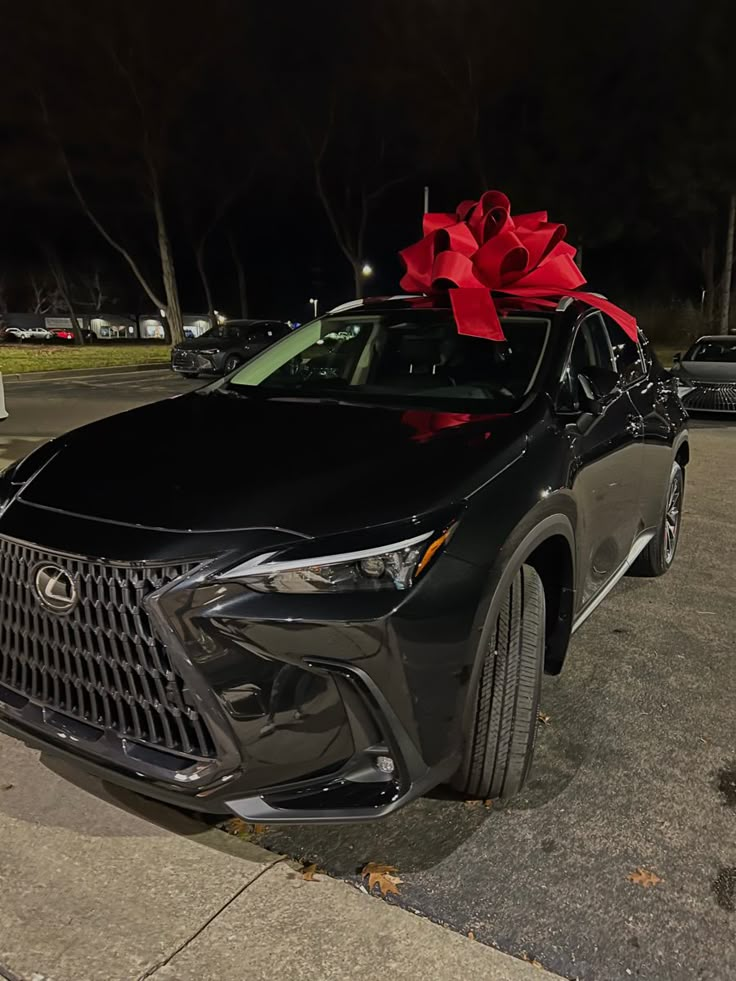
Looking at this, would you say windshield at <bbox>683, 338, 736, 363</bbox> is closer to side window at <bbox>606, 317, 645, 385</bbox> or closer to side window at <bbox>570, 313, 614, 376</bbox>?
side window at <bbox>606, 317, 645, 385</bbox>

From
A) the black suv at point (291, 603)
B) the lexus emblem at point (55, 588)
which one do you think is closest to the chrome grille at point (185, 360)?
the black suv at point (291, 603)

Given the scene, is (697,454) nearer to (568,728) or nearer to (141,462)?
(568,728)

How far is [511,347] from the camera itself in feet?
10.9

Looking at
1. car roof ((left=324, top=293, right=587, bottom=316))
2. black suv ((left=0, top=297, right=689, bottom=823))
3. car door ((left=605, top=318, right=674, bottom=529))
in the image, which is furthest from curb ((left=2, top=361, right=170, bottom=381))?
black suv ((left=0, top=297, right=689, bottom=823))

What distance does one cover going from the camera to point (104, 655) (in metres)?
2.05

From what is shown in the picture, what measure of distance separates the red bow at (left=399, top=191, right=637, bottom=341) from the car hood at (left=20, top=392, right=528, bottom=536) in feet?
2.89

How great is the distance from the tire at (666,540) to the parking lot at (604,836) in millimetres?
689

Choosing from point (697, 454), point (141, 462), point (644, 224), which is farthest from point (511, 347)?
point (644, 224)

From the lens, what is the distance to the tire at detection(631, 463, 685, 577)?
4.55m

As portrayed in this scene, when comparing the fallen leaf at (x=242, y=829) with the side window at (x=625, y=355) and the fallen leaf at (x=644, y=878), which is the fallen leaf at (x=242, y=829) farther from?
the side window at (x=625, y=355)

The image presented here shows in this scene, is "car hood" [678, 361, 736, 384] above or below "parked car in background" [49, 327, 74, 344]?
below

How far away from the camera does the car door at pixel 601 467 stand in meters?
2.96

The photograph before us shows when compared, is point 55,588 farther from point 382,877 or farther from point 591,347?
point 591,347

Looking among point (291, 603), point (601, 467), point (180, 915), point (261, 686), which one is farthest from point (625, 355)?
point (180, 915)
